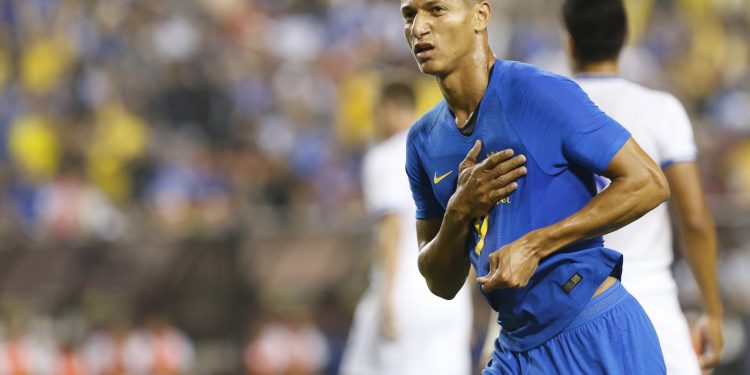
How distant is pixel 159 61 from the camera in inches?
685

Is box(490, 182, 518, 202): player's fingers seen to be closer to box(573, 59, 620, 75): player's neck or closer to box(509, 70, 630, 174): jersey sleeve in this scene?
box(509, 70, 630, 174): jersey sleeve

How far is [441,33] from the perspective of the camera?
13.0ft

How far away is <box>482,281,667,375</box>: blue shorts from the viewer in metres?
3.89

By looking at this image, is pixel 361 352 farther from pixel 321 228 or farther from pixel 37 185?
pixel 37 185

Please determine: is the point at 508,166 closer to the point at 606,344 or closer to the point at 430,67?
the point at 430,67

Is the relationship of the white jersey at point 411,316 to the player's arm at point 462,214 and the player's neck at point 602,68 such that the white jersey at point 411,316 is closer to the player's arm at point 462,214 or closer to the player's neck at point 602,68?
the player's neck at point 602,68

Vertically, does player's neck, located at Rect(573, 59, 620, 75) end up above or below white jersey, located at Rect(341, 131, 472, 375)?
above

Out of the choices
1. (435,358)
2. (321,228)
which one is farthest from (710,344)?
(321,228)

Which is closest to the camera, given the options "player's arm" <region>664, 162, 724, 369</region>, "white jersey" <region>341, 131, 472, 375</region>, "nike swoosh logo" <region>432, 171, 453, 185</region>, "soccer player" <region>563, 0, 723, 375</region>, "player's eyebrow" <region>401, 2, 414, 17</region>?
"player's eyebrow" <region>401, 2, 414, 17</region>

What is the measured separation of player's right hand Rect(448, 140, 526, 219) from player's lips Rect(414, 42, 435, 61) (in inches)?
12.0

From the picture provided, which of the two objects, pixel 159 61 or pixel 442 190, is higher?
pixel 159 61

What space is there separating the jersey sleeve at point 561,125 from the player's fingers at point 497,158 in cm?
7

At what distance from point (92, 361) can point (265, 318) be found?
73.3 inches

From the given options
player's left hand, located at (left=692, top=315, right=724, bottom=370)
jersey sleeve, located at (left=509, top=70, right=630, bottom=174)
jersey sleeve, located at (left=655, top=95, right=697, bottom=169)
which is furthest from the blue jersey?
player's left hand, located at (left=692, top=315, right=724, bottom=370)
